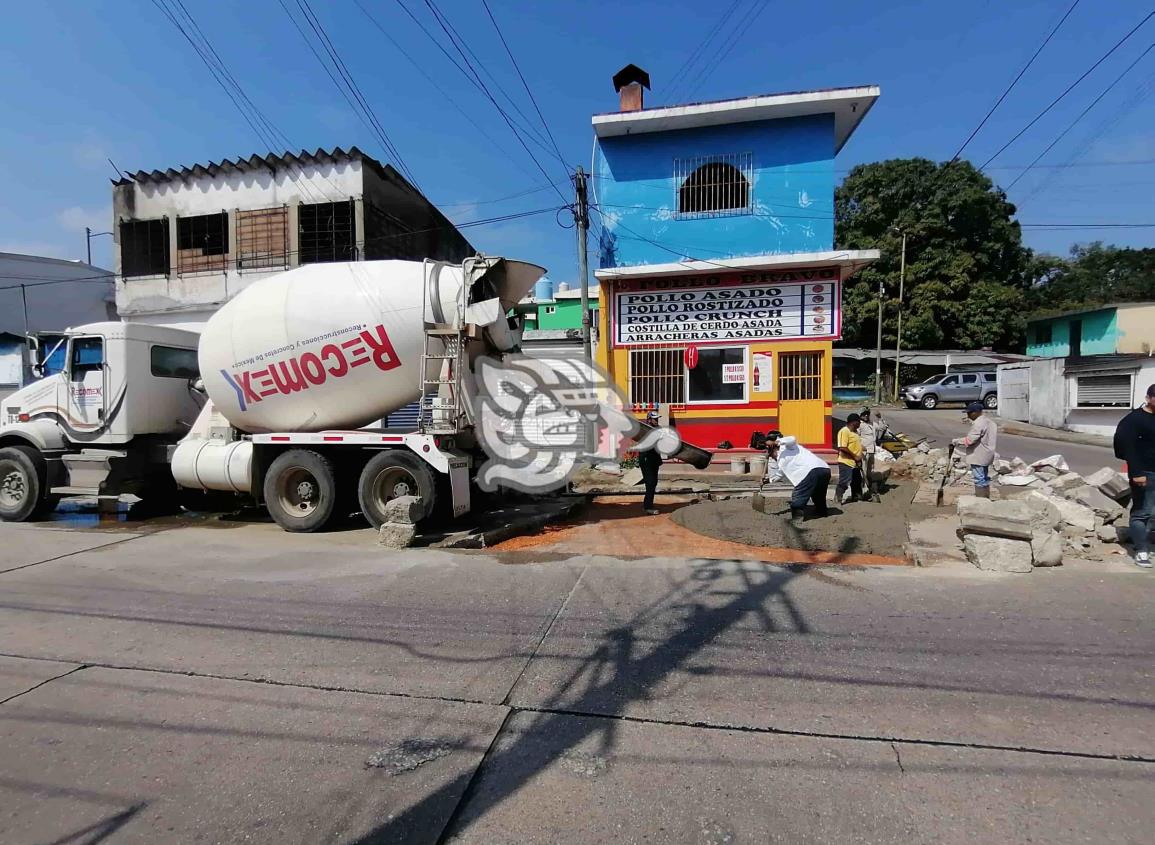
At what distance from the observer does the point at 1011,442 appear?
59.2 ft

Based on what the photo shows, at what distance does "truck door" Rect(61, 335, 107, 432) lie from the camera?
9.24 m

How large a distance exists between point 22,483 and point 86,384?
5.68 feet

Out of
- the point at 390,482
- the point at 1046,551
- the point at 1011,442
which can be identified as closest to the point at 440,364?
the point at 390,482

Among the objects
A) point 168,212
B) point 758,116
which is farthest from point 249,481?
point 168,212

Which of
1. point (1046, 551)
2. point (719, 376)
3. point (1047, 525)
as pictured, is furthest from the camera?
point (719, 376)

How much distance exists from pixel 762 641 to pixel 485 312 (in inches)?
197

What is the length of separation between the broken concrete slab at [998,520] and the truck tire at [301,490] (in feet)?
23.9

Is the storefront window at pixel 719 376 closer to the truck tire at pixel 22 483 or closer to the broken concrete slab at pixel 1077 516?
the broken concrete slab at pixel 1077 516

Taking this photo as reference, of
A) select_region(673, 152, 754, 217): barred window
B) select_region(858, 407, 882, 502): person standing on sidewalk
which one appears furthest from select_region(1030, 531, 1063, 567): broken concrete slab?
select_region(673, 152, 754, 217): barred window

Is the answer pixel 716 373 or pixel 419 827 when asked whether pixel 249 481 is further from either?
pixel 716 373

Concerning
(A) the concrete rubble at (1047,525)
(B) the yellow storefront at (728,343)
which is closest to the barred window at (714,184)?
(B) the yellow storefront at (728,343)

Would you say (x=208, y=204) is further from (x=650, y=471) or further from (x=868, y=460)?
(x=868, y=460)

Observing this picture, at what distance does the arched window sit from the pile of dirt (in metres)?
8.11

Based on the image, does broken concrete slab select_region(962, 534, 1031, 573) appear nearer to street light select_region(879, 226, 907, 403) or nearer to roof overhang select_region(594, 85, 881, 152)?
roof overhang select_region(594, 85, 881, 152)
